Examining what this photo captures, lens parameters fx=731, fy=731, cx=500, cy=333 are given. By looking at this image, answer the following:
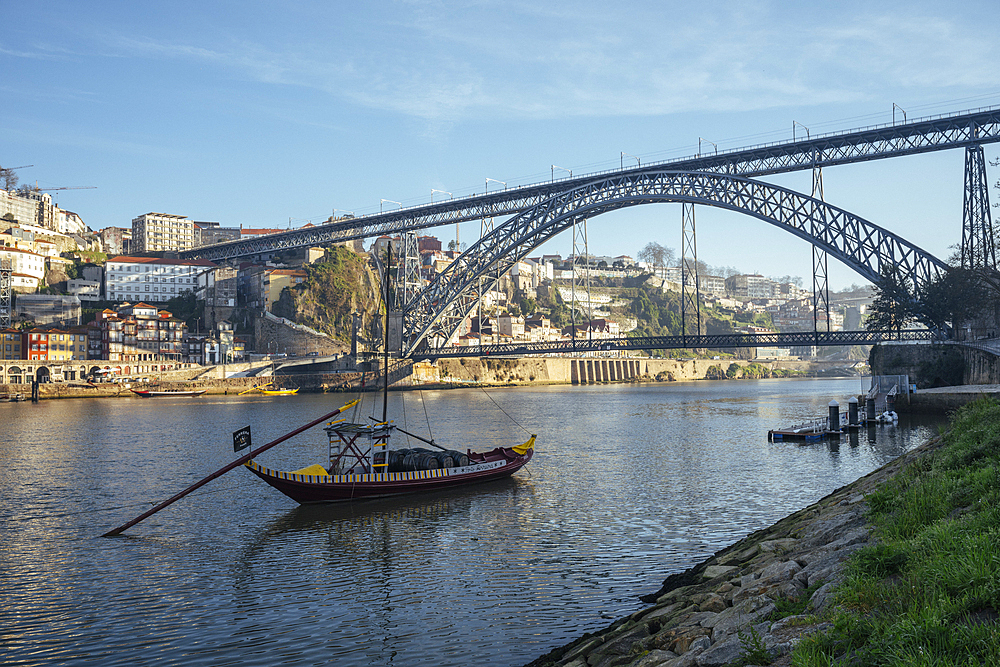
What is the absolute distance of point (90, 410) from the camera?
50719 mm

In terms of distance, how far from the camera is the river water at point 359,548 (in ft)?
33.7

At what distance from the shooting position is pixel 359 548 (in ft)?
49.6

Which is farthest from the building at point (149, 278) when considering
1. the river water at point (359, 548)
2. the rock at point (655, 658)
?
the rock at point (655, 658)

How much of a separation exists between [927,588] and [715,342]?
58.9 metres

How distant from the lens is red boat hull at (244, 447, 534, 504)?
18875 millimetres

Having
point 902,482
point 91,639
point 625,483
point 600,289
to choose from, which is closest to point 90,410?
point 625,483

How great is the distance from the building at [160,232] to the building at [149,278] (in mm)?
33778

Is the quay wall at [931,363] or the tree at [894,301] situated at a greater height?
the tree at [894,301]

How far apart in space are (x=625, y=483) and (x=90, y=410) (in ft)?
141

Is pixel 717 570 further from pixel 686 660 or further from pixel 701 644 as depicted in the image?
pixel 686 660

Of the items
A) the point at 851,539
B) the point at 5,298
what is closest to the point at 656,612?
the point at 851,539

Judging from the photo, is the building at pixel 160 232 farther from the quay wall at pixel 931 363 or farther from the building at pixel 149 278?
the quay wall at pixel 931 363

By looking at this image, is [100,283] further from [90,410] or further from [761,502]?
[761,502]

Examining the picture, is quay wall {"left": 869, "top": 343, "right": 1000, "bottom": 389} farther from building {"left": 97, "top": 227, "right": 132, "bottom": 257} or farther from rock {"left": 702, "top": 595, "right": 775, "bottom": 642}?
building {"left": 97, "top": 227, "right": 132, "bottom": 257}
